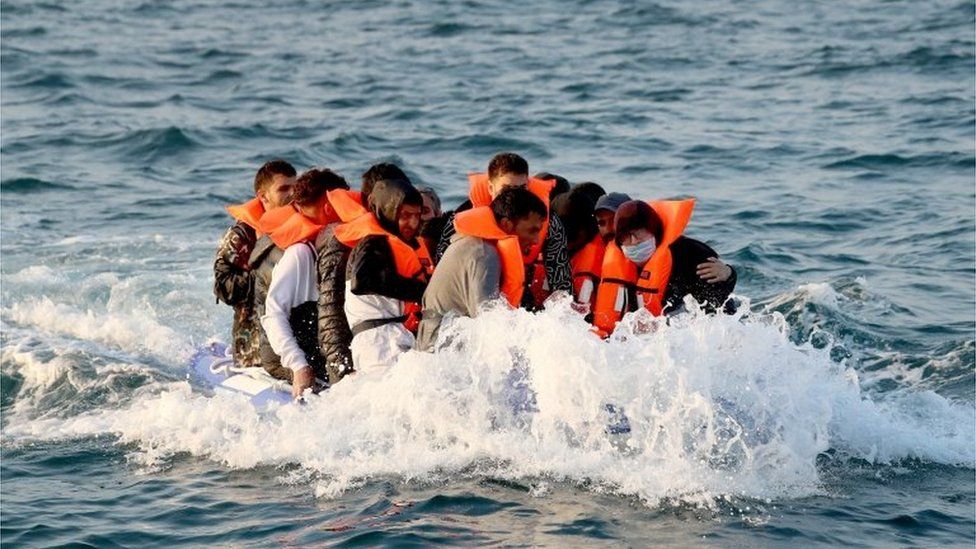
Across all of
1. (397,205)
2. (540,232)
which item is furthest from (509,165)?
(397,205)

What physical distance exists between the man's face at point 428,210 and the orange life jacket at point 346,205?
590 millimetres

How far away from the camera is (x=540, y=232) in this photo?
934cm

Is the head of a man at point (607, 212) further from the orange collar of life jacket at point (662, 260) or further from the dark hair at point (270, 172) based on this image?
the dark hair at point (270, 172)

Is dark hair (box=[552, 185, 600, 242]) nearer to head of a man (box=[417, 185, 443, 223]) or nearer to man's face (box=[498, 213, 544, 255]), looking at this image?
head of a man (box=[417, 185, 443, 223])

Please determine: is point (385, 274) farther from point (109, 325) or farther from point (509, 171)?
point (109, 325)

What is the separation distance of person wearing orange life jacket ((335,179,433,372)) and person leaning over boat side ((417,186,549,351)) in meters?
0.41

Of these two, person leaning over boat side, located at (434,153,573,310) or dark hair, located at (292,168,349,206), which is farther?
dark hair, located at (292,168,349,206)

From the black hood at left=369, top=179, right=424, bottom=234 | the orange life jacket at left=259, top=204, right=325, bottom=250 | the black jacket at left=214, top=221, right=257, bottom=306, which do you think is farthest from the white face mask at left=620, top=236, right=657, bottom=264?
the black jacket at left=214, top=221, right=257, bottom=306

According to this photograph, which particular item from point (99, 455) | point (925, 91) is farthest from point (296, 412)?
point (925, 91)

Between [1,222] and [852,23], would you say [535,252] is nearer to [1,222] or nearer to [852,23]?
[1,222]

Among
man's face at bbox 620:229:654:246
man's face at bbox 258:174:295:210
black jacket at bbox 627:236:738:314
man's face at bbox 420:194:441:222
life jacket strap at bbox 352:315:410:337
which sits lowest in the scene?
life jacket strap at bbox 352:315:410:337

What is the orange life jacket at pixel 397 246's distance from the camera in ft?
31.1

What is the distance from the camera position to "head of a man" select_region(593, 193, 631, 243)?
9.84 meters

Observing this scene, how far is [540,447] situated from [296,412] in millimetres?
1655
